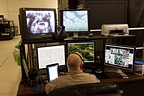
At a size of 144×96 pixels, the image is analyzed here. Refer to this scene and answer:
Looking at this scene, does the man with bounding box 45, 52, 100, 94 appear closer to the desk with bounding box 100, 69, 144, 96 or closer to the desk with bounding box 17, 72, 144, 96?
the desk with bounding box 17, 72, 144, 96

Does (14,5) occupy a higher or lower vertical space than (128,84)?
higher

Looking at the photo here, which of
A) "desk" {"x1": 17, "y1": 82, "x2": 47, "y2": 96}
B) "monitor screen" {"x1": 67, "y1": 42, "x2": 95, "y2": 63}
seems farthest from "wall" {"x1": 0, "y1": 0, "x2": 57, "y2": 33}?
"desk" {"x1": 17, "y1": 82, "x2": 47, "y2": 96}

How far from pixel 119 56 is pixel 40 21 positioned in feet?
3.86

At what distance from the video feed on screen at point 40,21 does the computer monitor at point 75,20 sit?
0.16 meters

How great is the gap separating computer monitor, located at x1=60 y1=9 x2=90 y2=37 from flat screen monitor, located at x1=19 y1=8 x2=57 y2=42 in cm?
15

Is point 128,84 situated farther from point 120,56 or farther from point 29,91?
point 29,91

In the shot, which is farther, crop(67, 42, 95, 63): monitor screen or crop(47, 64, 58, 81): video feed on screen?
crop(67, 42, 95, 63): monitor screen

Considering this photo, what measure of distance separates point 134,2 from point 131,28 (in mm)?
538

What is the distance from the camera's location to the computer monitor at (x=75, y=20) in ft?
8.34

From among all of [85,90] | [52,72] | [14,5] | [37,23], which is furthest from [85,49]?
[14,5]

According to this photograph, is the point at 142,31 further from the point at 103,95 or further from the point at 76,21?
the point at 103,95

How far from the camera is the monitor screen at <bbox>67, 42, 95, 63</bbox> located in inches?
108

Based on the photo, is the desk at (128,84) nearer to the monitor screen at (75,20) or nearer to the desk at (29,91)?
the desk at (29,91)

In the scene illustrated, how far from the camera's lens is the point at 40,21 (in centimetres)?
238
